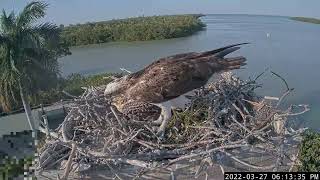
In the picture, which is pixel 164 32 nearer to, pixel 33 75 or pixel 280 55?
pixel 280 55

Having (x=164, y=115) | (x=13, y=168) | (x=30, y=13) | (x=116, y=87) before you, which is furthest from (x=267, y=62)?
(x=13, y=168)

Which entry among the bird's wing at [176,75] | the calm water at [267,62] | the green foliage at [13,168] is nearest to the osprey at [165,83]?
the bird's wing at [176,75]

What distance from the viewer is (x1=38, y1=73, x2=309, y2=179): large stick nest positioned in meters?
5.62

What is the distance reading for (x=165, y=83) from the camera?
609 cm

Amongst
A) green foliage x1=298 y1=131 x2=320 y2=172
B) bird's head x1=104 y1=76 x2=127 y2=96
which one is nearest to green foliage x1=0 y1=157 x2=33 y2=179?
bird's head x1=104 y1=76 x2=127 y2=96

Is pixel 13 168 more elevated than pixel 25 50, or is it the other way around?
pixel 25 50

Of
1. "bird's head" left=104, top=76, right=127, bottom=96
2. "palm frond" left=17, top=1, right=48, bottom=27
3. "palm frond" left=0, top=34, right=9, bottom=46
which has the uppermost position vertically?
"palm frond" left=17, top=1, right=48, bottom=27

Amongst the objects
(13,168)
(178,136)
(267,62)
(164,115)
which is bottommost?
(267,62)

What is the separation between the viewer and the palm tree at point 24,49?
35.7 ft

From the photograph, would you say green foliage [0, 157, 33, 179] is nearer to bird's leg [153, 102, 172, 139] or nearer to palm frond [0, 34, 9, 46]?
bird's leg [153, 102, 172, 139]

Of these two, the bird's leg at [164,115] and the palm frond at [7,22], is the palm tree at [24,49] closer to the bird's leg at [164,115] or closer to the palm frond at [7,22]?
the palm frond at [7,22]

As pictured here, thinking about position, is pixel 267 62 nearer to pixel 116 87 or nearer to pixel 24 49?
pixel 24 49

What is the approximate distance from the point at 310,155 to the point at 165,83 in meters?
1.83

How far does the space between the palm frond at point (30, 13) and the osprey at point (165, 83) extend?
5335 millimetres
